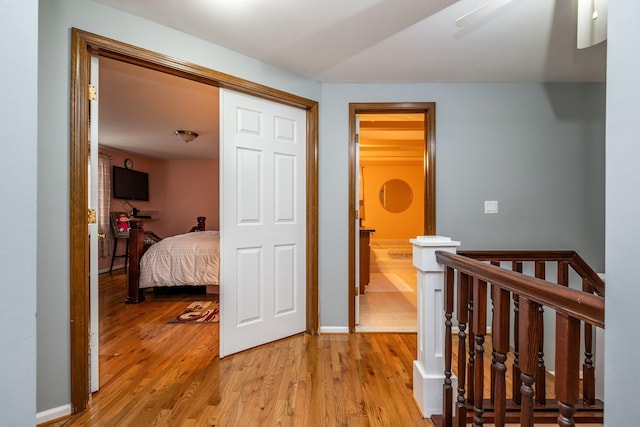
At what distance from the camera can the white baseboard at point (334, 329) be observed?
9.14ft

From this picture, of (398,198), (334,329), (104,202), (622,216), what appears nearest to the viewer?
(622,216)

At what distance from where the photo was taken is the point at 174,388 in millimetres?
1883

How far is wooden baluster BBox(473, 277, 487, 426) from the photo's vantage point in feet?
3.93

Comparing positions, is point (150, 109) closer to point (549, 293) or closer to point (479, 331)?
point (479, 331)

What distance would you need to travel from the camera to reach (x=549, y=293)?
77 cm

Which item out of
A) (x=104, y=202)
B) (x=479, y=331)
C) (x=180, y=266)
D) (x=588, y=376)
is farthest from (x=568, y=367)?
(x=104, y=202)

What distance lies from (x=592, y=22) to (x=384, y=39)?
3.73ft

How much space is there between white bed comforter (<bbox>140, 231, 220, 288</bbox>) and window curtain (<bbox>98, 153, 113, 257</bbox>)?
7.11 ft

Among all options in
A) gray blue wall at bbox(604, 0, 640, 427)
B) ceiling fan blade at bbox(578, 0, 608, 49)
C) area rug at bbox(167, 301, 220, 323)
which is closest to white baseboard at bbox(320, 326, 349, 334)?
area rug at bbox(167, 301, 220, 323)

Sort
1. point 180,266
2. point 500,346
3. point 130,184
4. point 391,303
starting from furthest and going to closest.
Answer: point 130,184 < point 180,266 < point 391,303 < point 500,346

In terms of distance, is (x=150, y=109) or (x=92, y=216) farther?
(x=150, y=109)

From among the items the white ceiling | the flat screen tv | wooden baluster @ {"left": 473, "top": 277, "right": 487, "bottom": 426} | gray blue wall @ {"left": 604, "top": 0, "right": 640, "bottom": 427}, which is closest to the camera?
gray blue wall @ {"left": 604, "top": 0, "right": 640, "bottom": 427}

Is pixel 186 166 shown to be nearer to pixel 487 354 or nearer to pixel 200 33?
pixel 200 33

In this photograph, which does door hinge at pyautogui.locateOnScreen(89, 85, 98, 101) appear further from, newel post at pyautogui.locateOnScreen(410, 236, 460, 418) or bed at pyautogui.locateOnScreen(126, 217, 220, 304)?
bed at pyautogui.locateOnScreen(126, 217, 220, 304)
